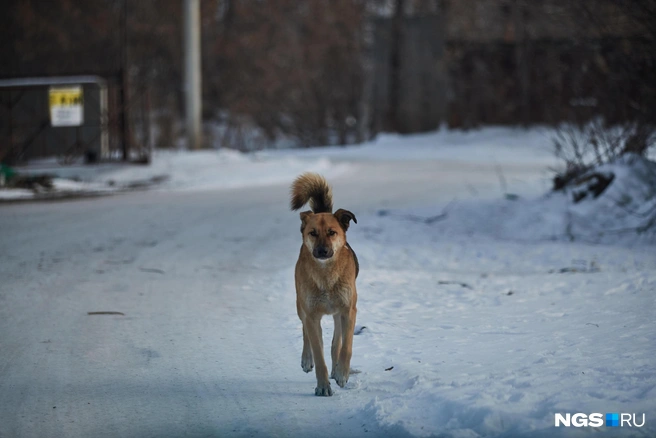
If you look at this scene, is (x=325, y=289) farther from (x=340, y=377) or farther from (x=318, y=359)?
(x=340, y=377)

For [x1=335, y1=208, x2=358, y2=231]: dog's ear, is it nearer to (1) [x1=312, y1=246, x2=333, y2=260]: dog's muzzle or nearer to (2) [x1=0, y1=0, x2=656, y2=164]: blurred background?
(1) [x1=312, y1=246, x2=333, y2=260]: dog's muzzle

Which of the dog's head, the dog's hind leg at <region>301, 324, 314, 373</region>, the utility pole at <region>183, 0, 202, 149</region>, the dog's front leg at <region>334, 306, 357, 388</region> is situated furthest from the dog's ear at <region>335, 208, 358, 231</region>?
the utility pole at <region>183, 0, 202, 149</region>

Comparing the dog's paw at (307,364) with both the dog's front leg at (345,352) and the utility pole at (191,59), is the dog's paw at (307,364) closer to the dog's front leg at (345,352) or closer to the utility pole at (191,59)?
the dog's front leg at (345,352)

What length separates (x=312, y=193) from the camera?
→ 21.0 feet

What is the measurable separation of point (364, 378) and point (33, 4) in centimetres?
4041

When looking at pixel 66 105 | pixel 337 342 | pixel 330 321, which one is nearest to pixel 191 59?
pixel 66 105

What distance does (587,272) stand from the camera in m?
9.97

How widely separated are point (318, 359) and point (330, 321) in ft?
7.62

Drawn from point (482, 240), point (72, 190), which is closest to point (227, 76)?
point (72, 190)

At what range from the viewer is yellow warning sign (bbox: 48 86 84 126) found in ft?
77.5

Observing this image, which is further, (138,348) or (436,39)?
(436,39)

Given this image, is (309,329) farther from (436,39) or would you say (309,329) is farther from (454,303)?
(436,39)

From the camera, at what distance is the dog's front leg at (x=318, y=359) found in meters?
5.64

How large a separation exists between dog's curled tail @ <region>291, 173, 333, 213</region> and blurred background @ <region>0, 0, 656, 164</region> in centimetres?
2074
